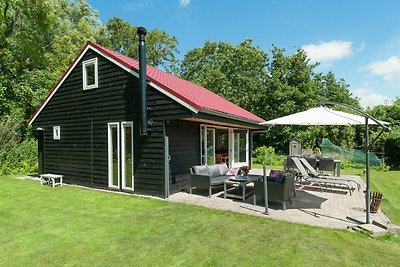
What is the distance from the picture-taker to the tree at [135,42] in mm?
31731

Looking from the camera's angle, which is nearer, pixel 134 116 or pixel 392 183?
pixel 134 116

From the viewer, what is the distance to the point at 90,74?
1043cm

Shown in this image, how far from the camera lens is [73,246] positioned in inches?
171

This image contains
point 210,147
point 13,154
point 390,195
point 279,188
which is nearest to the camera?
point 279,188

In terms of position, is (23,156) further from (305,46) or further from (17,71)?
(305,46)

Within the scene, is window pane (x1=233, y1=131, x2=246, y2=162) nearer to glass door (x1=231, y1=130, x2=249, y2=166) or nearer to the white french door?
glass door (x1=231, y1=130, x2=249, y2=166)

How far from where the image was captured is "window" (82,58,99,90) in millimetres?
9586

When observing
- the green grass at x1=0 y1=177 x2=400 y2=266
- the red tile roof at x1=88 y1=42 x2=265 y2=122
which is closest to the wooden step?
the green grass at x1=0 y1=177 x2=400 y2=266

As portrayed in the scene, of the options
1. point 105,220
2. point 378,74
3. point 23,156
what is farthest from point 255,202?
point 378,74

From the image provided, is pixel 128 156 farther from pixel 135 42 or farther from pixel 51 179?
pixel 135 42

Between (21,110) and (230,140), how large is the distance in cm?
1454

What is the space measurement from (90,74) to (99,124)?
237cm

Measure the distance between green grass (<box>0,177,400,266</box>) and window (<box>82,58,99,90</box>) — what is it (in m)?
4.81

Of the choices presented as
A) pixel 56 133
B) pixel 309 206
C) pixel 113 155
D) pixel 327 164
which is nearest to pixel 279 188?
pixel 309 206
